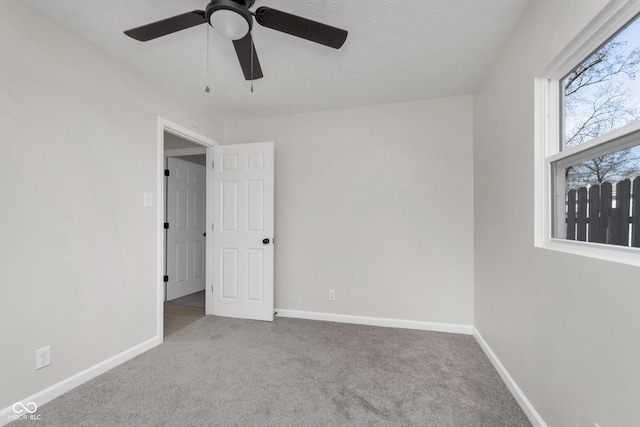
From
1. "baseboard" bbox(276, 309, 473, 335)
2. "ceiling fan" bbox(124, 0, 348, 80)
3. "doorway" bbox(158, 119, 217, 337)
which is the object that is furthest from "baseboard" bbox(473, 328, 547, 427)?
"doorway" bbox(158, 119, 217, 337)

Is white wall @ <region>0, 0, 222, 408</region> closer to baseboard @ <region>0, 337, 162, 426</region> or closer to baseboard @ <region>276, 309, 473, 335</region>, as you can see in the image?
baseboard @ <region>0, 337, 162, 426</region>

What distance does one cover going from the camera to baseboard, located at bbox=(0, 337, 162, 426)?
65.4 inches

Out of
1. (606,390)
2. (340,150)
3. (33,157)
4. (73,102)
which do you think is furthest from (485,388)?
(73,102)

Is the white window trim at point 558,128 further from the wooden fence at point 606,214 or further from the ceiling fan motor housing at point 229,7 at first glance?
the ceiling fan motor housing at point 229,7

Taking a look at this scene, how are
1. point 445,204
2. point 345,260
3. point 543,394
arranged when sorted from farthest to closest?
point 345,260
point 445,204
point 543,394

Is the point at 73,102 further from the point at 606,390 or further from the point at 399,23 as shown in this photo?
the point at 606,390

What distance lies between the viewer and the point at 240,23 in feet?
4.40

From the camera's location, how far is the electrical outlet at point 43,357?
173 cm

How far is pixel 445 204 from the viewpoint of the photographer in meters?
2.90

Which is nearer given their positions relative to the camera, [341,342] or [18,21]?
[18,21]

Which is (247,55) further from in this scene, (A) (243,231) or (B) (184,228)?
(B) (184,228)

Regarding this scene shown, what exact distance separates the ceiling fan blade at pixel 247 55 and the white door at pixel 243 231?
1.36m

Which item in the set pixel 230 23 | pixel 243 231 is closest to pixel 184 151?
pixel 243 231

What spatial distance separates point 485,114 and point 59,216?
11.0ft
